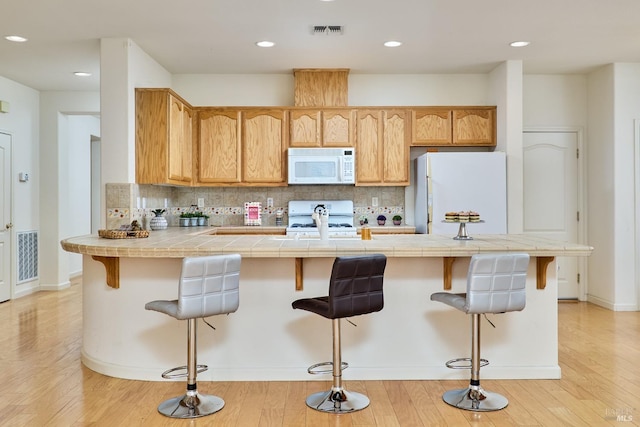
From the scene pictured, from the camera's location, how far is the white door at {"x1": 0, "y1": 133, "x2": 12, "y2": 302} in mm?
6215

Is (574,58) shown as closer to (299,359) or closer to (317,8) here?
(317,8)

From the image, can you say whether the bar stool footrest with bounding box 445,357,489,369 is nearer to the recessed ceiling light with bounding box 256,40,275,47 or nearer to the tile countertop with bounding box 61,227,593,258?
the tile countertop with bounding box 61,227,593,258

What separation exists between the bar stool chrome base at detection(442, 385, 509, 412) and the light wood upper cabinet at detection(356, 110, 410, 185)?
3.09 metres

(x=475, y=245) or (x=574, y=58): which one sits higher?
(x=574, y=58)

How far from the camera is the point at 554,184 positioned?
6.18 metres

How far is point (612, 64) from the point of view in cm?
570

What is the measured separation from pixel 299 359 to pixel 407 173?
3.00m

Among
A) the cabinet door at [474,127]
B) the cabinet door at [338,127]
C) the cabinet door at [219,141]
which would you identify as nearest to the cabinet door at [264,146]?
the cabinet door at [219,141]

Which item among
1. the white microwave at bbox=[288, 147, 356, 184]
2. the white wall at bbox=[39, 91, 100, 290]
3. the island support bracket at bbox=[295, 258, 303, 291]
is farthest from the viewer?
the white wall at bbox=[39, 91, 100, 290]

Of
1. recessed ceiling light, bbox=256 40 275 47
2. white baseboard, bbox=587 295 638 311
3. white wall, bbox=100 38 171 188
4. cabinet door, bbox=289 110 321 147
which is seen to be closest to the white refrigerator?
cabinet door, bbox=289 110 321 147

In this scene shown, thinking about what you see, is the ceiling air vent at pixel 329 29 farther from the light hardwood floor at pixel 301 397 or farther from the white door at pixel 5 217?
the white door at pixel 5 217

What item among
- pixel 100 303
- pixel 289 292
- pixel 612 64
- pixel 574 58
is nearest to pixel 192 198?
pixel 100 303

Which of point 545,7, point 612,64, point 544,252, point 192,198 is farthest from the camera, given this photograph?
point 192,198

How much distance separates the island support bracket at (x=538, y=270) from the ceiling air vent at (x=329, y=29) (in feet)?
7.44
